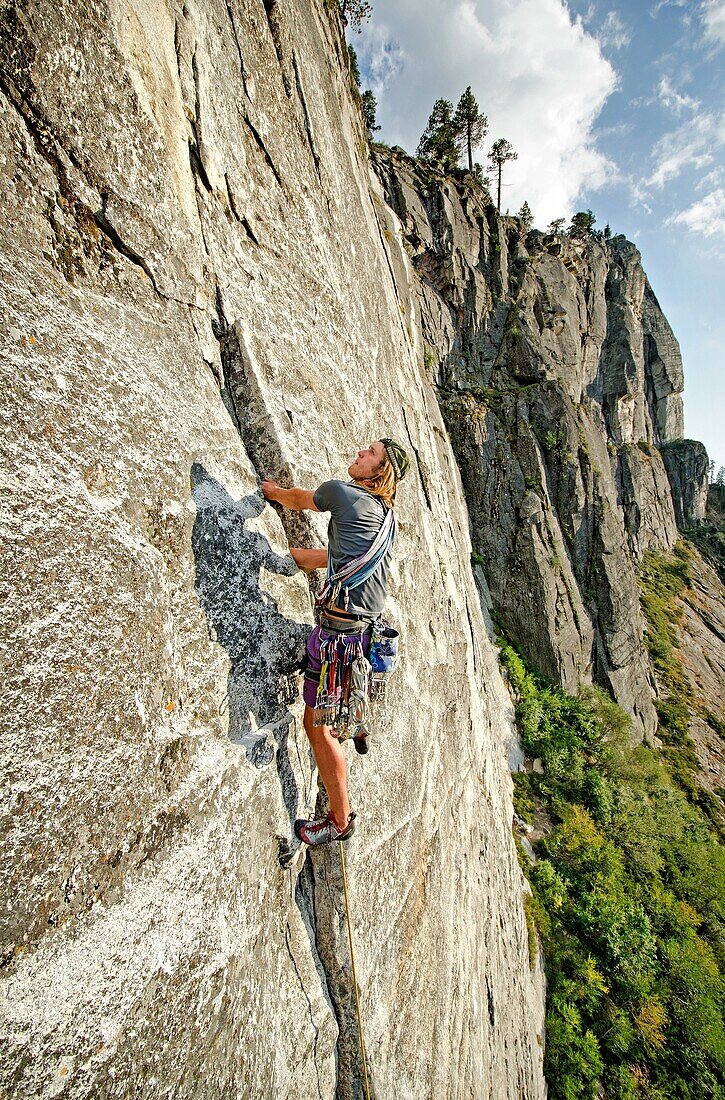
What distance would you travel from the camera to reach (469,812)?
7.81 meters

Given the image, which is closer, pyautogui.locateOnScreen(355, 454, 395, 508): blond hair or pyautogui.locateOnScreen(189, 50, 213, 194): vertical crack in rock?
pyautogui.locateOnScreen(189, 50, 213, 194): vertical crack in rock

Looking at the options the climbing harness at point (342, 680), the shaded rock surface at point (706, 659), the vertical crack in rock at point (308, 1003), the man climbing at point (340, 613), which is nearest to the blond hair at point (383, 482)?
the man climbing at point (340, 613)

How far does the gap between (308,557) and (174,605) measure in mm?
1372

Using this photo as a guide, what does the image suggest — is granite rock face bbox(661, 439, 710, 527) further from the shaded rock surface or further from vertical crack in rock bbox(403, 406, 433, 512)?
vertical crack in rock bbox(403, 406, 433, 512)

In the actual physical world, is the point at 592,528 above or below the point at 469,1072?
above

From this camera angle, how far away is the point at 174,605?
249 centimetres

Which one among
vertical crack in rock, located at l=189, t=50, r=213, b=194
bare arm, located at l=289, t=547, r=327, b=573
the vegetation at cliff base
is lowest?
the vegetation at cliff base

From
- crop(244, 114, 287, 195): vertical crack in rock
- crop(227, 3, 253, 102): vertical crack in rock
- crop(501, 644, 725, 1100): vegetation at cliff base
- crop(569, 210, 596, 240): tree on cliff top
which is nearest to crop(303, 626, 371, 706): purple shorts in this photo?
crop(244, 114, 287, 195): vertical crack in rock

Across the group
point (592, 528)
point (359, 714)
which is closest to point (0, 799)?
point (359, 714)

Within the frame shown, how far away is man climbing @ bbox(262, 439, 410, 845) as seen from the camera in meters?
3.14

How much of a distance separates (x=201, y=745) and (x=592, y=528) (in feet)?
96.1

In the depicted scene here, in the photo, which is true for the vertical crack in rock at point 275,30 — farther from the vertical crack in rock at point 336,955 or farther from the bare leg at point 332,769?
the vertical crack in rock at point 336,955

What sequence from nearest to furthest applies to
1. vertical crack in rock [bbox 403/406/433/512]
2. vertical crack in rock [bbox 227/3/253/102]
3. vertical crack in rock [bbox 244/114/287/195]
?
vertical crack in rock [bbox 227/3/253/102] < vertical crack in rock [bbox 244/114/287/195] < vertical crack in rock [bbox 403/406/433/512]

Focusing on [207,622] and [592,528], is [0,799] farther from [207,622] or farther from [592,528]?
[592,528]
